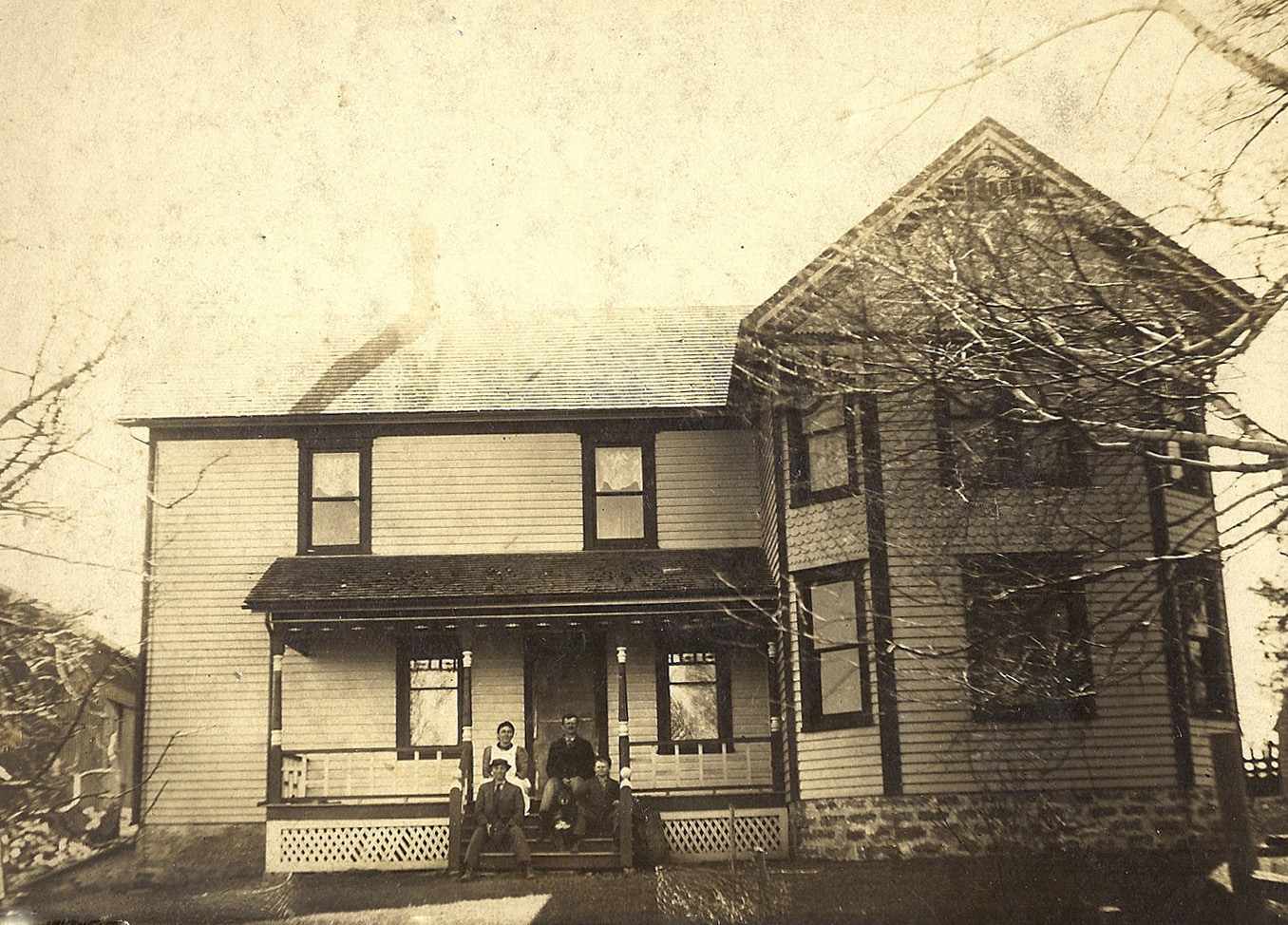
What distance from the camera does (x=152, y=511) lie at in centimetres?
894

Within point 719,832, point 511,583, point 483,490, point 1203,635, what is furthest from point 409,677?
point 1203,635

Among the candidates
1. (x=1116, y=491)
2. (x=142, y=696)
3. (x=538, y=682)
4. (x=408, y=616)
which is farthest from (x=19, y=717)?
(x=1116, y=491)

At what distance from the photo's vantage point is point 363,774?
9.25 metres

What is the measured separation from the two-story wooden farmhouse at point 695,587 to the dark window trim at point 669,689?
33 millimetres

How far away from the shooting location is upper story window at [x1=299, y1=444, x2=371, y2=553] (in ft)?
34.1

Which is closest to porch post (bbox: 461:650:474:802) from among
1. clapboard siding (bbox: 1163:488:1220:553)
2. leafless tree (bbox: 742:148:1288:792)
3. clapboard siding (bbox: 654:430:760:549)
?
clapboard siding (bbox: 654:430:760:549)

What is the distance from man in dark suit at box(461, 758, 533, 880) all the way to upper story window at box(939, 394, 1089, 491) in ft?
12.8

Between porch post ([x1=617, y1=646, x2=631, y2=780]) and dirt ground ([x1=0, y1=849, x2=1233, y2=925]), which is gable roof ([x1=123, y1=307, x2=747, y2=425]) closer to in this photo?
porch post ([x1=617, y1=646, x2=631, y2=780])

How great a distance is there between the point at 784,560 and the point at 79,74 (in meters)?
6.17

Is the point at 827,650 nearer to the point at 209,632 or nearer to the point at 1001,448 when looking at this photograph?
the point at 1001,448

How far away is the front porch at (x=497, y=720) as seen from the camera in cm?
871

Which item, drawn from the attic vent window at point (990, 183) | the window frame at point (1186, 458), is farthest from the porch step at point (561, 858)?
the attic vent window at point (990, 183)

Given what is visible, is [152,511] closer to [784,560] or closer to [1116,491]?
[784,560]

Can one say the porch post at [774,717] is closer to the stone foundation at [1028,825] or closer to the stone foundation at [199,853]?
Result: the stone foundation at [1028,825]
